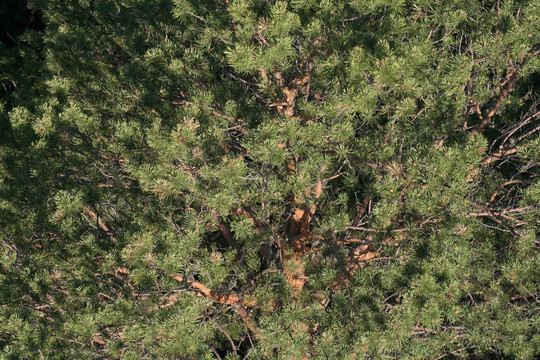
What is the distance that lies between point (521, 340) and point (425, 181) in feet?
3.94

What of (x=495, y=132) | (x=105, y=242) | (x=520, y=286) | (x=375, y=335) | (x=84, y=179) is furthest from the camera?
(x=495, y=132)

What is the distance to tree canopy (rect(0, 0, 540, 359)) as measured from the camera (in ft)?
11.8

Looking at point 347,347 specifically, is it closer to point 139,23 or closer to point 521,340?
point 521,340

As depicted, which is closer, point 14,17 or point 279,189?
point 279,189

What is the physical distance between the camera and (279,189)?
4027 mm

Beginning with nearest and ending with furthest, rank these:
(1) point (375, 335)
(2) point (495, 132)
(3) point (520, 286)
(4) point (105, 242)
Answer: (1) point (375, 335), (3) point (520, 286), (4) point (105, 242), (2) point (495, 132)

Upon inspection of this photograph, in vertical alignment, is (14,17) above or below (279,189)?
below

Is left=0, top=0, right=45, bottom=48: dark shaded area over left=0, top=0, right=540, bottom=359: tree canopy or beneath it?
beneath

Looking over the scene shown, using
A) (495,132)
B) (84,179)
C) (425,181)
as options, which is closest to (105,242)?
(84,179)

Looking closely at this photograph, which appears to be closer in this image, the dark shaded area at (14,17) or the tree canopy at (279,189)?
the tree canopy at (279,189)

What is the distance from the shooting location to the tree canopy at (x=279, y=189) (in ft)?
11.8

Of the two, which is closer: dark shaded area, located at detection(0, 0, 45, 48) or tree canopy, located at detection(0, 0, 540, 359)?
tree canopy, located at detection(0, 0, 540, 359)

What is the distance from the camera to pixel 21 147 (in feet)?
17.4

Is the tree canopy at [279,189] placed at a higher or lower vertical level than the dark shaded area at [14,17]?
higher
